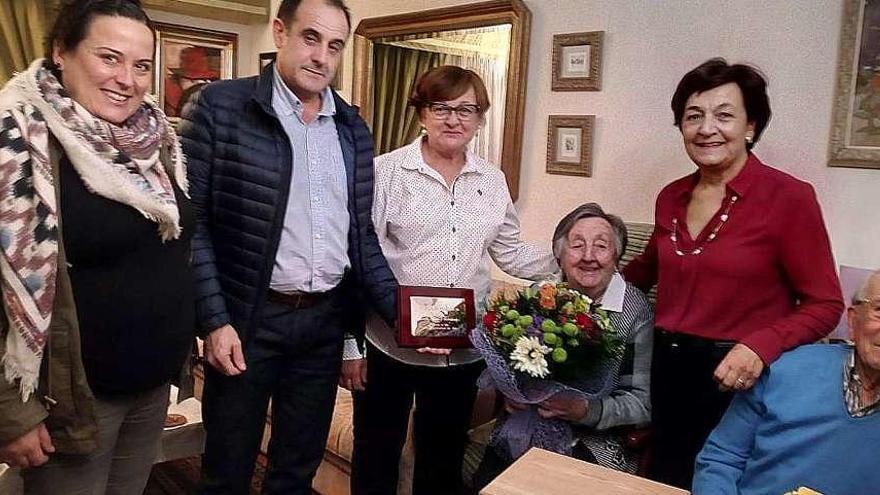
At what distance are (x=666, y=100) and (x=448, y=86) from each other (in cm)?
98

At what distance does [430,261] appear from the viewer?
193 centimetres

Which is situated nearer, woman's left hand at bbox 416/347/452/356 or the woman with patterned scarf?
the woman with patterned scarf

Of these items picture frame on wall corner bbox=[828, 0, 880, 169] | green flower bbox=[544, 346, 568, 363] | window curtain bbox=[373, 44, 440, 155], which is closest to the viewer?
green flower bbox=[544, 346, 568, 363]

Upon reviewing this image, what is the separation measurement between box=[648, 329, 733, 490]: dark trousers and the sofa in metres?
0.50

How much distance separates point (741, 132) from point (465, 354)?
92 centimetres

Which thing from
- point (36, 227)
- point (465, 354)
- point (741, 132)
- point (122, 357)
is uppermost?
point (741, 132)

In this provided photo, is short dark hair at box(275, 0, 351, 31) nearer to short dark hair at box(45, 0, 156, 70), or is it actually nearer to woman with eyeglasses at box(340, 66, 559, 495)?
woman with eyeglasses at box(340, 66, 559, 495)

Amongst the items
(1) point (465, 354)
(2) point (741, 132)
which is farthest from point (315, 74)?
(2) point (741, 132)

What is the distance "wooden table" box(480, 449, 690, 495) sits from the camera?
1.26 meters

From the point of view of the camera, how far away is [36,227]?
1204mm

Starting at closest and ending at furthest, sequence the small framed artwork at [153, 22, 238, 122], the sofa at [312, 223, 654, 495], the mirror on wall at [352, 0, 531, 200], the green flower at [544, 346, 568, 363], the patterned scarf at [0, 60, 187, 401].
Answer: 1. the patterned scarf at [0, 60, 187, 401]
2. the green flower at [544, 346, 568, 363]
3. the sofa at [312, 223, 654, 495]
4. the mirror on wall at [352, 0, 531, 200]
5. the small framed artwork at [153, 22, 238, 122]

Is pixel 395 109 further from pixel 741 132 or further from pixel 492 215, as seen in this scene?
pixel 741 132

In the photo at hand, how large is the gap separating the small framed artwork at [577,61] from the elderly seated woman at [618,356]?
0.85 m

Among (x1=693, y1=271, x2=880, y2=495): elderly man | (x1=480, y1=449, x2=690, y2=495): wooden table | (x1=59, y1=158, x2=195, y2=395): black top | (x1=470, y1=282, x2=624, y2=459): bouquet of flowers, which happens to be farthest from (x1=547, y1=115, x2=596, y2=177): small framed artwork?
(x1=59, y1=158, x2=195, y2=395): black top
